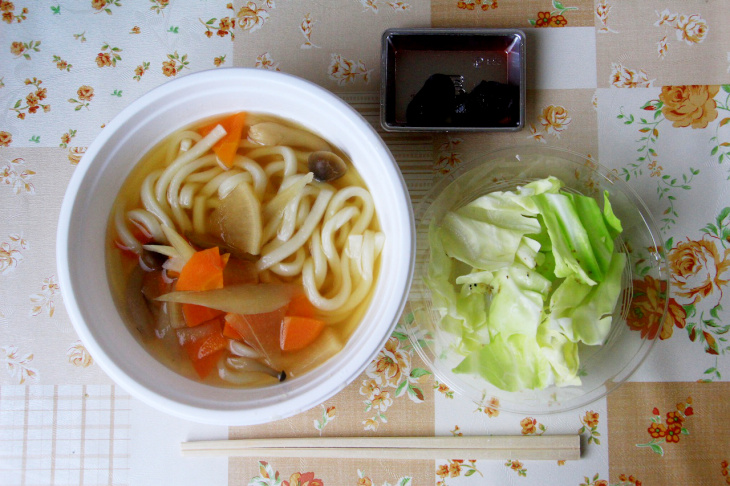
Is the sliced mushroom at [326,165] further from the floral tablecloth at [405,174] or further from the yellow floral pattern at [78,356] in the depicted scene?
the yellow floral pattern at [78,356]

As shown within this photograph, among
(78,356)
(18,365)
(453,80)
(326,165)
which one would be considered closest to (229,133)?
(326,165)

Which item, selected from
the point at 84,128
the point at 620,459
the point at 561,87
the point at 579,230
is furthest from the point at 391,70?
the point at 620,459

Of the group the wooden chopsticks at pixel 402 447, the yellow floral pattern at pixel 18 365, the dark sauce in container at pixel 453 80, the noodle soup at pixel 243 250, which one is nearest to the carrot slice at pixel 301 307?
the noodle soup at pixel 243 250

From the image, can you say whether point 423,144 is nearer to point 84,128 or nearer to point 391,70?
point 391,70

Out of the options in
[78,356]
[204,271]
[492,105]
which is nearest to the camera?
[204,271]

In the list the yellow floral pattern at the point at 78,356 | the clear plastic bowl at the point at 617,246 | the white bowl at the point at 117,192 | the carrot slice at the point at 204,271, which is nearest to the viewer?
the white bowl at the point at 117,192

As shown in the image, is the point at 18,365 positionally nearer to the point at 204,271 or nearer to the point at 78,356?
the point at 78,356

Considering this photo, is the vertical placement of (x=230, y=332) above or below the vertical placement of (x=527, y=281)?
below

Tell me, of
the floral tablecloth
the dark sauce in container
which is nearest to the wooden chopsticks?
the floral tablecloth
